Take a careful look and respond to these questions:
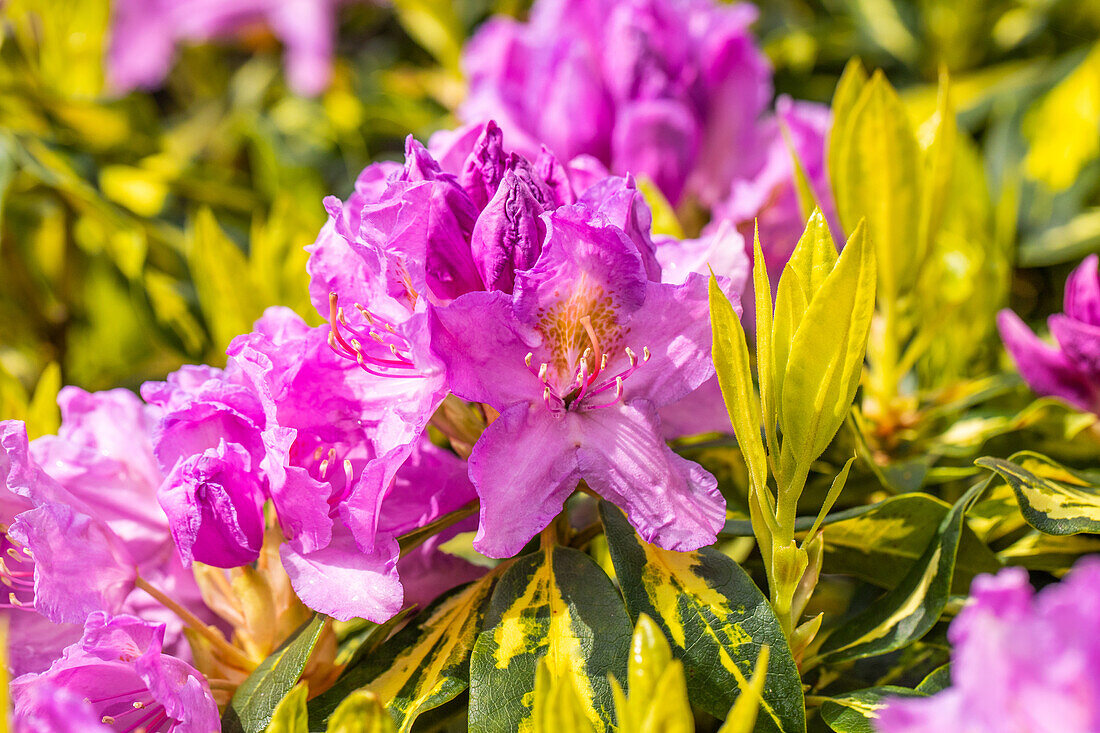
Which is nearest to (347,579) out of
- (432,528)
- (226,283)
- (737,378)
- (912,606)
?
(432,528)

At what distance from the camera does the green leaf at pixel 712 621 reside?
2.06 feet

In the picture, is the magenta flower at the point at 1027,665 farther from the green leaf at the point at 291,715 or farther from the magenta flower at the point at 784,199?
the magenta flower at the point at 784,199

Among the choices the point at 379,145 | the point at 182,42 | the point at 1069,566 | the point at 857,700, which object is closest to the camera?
the point at 857,700

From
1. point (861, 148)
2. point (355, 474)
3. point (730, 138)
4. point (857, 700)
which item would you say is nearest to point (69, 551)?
point (355, 474)

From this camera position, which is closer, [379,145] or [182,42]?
[379,145]

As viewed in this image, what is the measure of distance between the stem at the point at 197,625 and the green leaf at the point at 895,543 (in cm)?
50

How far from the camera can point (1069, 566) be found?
2.69 ft

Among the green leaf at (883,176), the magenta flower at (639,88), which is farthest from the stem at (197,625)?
the green leaf at (883,176)

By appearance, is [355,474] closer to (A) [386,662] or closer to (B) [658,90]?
(A) [386,662]

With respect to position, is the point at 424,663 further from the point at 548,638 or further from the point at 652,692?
the point at 652,692

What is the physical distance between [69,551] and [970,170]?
1.17 meters

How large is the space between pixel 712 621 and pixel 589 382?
20cm

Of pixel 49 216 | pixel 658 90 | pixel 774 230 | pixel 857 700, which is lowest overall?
pixel 49 216

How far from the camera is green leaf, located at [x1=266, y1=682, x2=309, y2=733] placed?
0.58 metres
